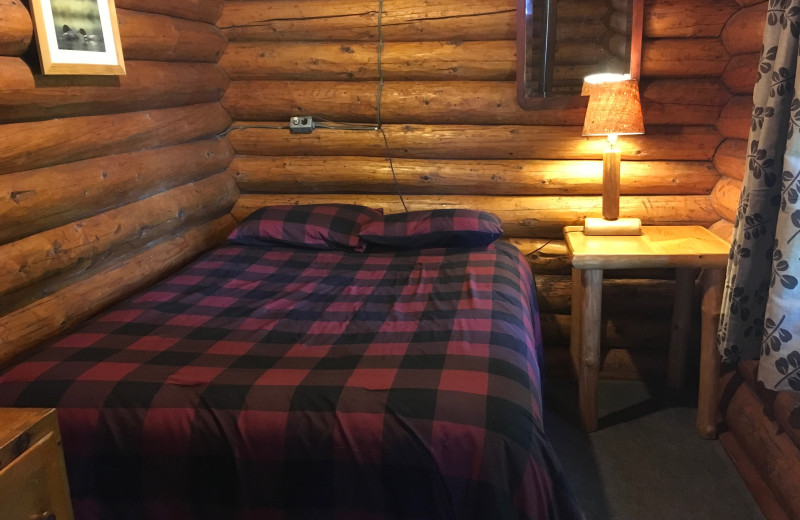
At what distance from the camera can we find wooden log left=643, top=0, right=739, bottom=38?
3.09 meters

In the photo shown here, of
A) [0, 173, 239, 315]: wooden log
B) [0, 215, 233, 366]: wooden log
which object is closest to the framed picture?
[0, 173, 239, 315]: wooden log

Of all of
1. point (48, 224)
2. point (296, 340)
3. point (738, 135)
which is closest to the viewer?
point (296, 340)

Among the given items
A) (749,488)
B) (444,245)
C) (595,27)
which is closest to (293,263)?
(444,245)

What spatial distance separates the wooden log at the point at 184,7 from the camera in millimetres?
2802

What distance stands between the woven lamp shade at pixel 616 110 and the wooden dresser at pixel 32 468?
2.40 m

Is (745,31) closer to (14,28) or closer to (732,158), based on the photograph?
(732,158)

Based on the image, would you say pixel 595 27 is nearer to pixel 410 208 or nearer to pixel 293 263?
pixel 410 208

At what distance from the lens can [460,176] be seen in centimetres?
353

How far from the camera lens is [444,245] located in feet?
10.5

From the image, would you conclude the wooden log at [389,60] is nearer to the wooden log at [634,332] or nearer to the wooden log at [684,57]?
the wooden log at [684,57]

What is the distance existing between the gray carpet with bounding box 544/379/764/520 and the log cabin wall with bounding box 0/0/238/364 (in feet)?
6.54

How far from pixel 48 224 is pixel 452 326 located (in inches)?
58.0

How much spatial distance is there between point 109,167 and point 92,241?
321 mm

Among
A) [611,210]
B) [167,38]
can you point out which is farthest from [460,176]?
[167,38]
